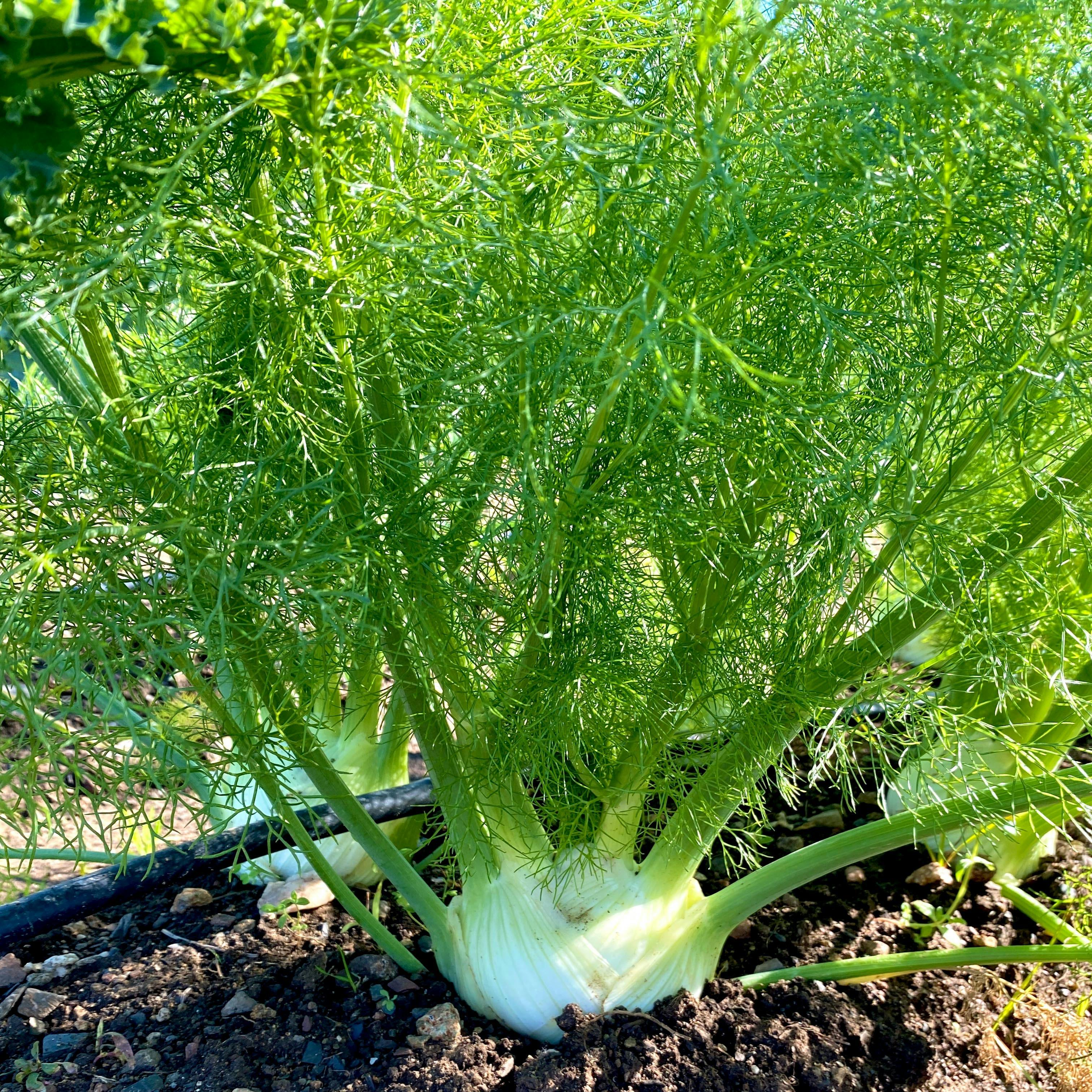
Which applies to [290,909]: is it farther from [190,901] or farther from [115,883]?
[115,883]

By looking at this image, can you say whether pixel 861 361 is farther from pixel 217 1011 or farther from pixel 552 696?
pixel 217 1011

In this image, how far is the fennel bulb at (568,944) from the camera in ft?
5.54

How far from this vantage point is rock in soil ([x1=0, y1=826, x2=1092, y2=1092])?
1571 mm

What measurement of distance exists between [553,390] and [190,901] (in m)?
1.42

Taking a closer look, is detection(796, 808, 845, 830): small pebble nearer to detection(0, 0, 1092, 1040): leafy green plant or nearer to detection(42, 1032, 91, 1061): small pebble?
detection(0, 0, 1092, 1040): leafy green plant

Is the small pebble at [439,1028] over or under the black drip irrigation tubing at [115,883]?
under

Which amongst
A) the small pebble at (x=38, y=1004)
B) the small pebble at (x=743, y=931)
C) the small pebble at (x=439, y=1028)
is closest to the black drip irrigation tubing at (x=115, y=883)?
the small pebble at (x=38, y=1004)

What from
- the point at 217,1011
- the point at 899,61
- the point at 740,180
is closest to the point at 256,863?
the point at 217,1011

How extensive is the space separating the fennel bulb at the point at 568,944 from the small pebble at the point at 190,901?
1.84 feet

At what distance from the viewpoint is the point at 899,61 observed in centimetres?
127

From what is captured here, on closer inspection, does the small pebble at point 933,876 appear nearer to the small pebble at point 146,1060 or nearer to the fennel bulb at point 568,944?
the fennel bulb at point 568,944

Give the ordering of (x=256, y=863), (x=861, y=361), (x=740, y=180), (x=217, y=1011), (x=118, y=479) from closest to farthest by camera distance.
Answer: (x=740, y=180), (x=118, y=479), (x=861, y=361), (x=217, y=1011), (x=256, y=863)

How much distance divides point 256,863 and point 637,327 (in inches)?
55.6

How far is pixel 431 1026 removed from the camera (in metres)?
1.64
